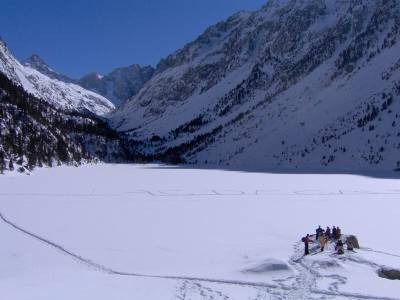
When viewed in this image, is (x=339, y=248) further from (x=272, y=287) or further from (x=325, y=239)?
(x=272, y=287)

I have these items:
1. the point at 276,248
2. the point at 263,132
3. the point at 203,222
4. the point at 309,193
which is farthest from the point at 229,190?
the point at 263,132

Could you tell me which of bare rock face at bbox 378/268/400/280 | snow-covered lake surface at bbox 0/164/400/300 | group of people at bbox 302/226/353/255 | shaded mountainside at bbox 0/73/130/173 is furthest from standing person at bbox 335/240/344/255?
shaded mountainside at bbox 0/73/130/173

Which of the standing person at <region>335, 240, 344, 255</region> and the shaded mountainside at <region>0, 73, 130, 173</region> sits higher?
the shaded mountainside at <region>0, 73, 130, 173</region>

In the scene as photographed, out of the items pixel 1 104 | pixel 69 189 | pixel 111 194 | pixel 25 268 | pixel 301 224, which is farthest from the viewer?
pixel 1 104

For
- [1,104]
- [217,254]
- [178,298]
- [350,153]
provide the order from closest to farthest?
[178,298] → [217,254] → [1,104] → [350,153]

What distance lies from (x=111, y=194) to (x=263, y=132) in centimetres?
13233

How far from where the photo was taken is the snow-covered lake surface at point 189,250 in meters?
21.1

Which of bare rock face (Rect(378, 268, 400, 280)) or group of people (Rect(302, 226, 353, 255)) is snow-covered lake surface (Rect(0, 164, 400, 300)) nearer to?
bare rock face (Rect(378, 268, 400, 280))

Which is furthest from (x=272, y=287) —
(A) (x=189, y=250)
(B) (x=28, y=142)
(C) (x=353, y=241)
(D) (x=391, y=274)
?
(B) (x=28, y=142)

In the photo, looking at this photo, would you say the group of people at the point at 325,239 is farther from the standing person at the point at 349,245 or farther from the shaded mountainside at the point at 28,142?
the shaded mountainside at the point at 28,142

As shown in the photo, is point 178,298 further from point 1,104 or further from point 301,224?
point 1,104

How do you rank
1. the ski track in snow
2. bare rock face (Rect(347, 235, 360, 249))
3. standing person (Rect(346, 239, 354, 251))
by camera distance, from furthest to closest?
bare rock face (Rect(347, 235, 360, 249))
standing person (Rect(346, 239, 354, 251))
the ski track in snow

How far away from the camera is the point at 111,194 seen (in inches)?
2141

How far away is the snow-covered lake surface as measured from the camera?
21125 mm
